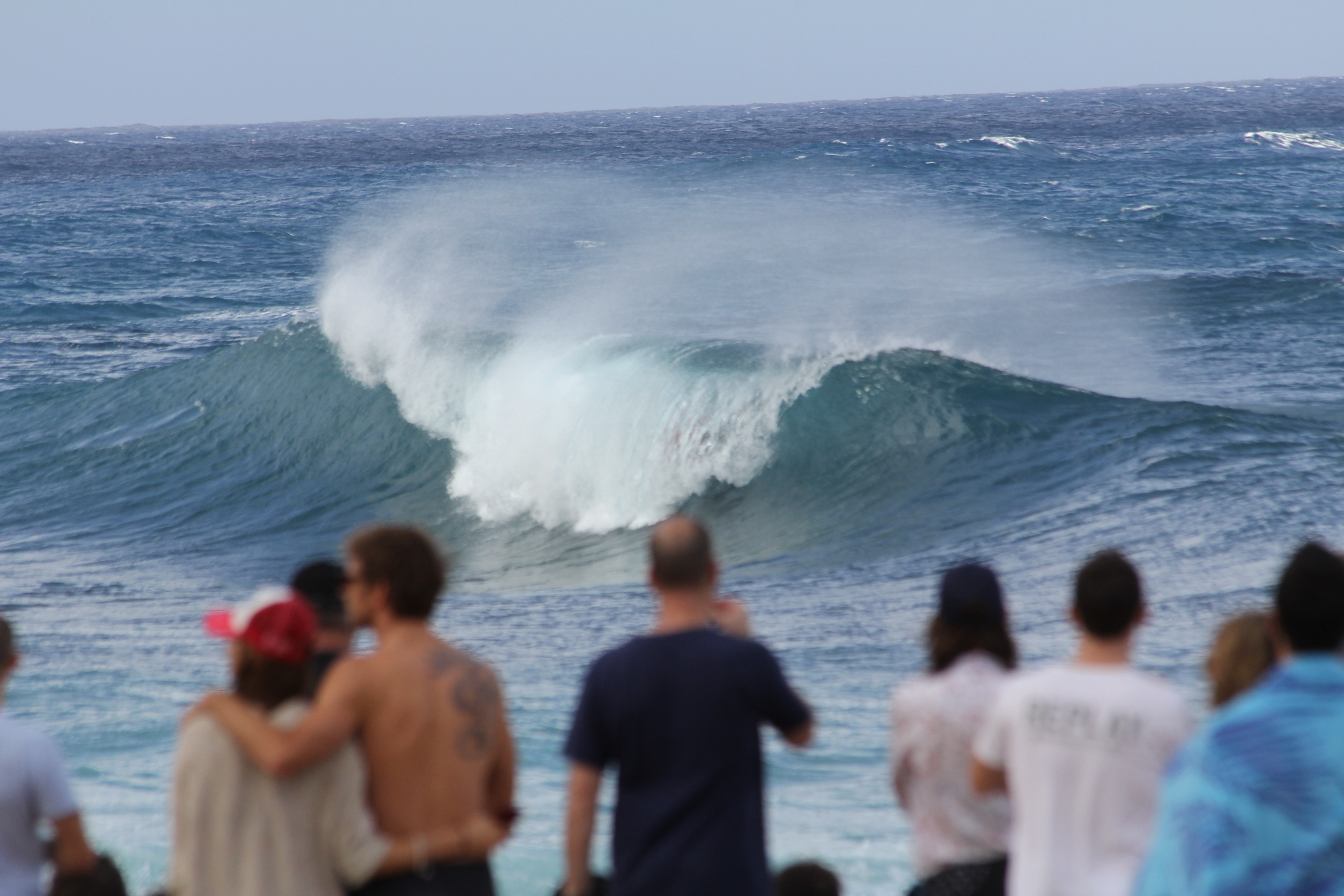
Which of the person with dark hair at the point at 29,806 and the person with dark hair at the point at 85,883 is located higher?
the person with dark hair at the point at 29,806

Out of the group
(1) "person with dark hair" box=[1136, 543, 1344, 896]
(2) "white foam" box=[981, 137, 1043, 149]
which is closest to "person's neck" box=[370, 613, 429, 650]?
(1) "person with dark hair" box=[1136, 543, 1344, 896]

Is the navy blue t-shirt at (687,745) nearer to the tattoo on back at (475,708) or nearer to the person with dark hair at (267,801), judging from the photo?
the tattoo on back at (475,708)

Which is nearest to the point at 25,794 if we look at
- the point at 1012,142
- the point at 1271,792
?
the point at 1271,792

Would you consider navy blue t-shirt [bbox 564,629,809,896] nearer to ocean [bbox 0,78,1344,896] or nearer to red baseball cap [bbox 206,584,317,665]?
red baseball cap [bbox 206,584,317,665]

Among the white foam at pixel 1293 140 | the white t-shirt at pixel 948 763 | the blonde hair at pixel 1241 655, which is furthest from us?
the white foam at pixel 1293 140

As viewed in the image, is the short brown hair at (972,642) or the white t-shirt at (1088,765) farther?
the short brown hair at (972,642)

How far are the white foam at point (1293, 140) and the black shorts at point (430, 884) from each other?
55592 mm

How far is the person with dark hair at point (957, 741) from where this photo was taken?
266 cm

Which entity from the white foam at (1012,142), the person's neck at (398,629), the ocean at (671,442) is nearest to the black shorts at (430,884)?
the person's neck at (398,629)

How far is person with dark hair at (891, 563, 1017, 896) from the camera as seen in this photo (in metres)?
2.66

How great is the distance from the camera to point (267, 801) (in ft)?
7.73

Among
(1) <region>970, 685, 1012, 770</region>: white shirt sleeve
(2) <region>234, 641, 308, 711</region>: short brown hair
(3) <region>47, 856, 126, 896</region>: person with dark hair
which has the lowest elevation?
(3) <region>47, 856, 126, 896</region>: person with dark hair

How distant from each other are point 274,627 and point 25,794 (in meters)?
0.70

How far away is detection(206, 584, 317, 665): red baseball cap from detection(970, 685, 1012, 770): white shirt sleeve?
4.05 feet
